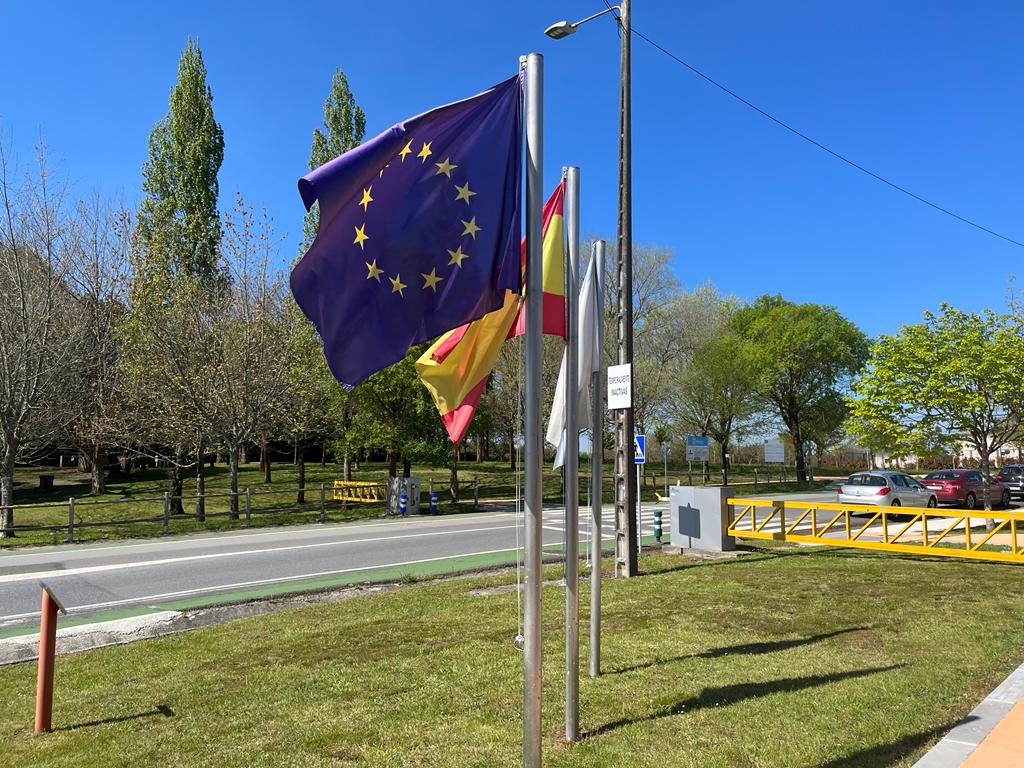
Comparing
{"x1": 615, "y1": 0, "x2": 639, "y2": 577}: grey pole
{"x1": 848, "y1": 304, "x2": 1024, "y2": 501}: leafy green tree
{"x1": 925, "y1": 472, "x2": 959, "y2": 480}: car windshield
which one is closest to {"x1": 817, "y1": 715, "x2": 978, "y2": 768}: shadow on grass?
{"x1": 615, "y1": 0, "x2": 639, "y2": 577}: grey pole

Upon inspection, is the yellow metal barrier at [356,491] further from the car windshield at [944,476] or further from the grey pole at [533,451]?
the grey pole at [533,451]

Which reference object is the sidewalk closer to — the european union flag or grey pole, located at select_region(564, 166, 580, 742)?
grey pole, located at select_region(564, 166, 580, 742)

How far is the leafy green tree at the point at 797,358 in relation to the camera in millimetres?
49562

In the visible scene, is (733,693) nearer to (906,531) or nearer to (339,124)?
(906,531)

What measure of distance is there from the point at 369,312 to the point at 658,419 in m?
37.0

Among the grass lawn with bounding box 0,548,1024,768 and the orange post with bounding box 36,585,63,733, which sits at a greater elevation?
the orange post with bounding box 36,585,63,733

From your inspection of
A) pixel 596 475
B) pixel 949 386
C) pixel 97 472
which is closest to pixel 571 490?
pixel 596 475

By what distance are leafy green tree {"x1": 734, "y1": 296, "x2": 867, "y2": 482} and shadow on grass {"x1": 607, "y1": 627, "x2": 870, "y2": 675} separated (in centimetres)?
4203

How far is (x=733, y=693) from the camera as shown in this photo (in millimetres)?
5617

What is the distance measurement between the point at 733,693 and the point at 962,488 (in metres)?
27.5

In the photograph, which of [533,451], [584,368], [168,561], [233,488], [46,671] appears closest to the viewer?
[533,451]

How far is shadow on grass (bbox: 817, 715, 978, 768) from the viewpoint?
4.27m

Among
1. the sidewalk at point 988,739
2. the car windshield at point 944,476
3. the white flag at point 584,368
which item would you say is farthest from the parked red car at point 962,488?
the white flag at point 584,368

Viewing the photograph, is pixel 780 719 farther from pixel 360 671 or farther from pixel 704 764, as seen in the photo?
pixel 360 671
